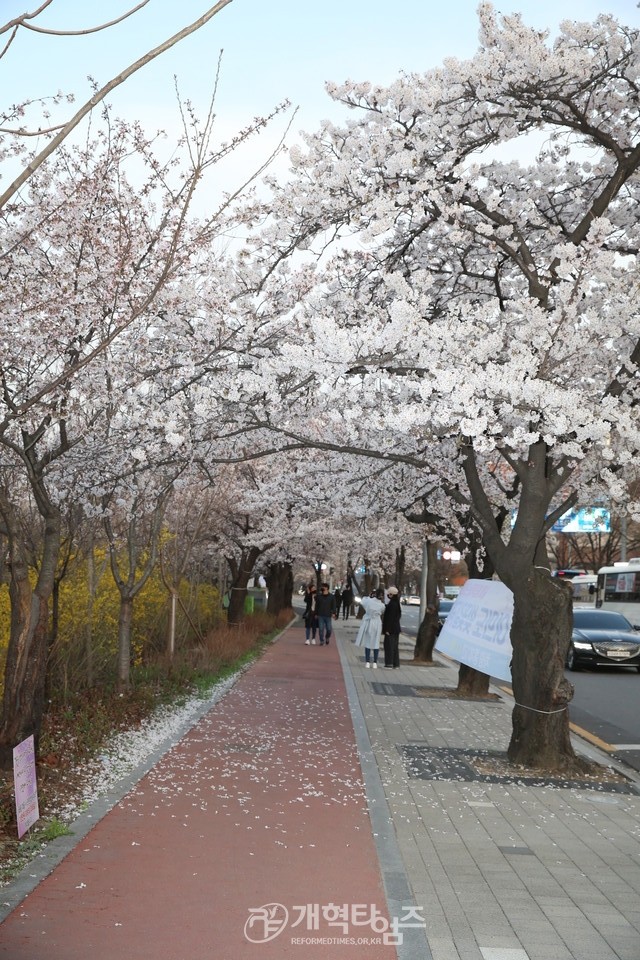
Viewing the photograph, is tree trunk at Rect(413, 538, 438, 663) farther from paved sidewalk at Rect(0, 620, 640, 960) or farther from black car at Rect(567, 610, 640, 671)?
paved sidewalk at Rect(0, 620, 640, 960)

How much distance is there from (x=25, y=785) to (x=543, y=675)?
5315 mm

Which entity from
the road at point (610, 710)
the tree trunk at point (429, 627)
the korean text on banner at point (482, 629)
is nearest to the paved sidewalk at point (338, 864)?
the korean text on banner at point (482, 629)

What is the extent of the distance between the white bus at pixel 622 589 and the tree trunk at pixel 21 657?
92.8 feet

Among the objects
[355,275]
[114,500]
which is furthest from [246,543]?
[355,275]

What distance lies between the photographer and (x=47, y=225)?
8836mm

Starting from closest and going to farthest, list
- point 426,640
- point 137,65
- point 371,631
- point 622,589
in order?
1. point 137,65
2. point 371,631
3. point 426,640
4. point 622,589

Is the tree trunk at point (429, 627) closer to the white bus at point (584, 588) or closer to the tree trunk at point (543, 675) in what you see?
the tree trunk at point (543, 675)

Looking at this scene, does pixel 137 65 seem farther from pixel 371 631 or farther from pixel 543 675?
pixel 371 631

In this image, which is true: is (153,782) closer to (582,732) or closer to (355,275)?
(355,275)

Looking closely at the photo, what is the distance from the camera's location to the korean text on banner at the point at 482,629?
11000 millimetres

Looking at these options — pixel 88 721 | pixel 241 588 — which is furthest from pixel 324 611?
pixel 88 721

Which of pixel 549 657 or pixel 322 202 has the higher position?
pixel 322 202

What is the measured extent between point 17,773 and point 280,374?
535 cm

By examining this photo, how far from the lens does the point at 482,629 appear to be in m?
11.4
